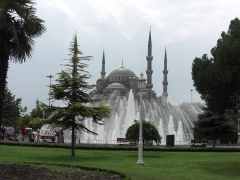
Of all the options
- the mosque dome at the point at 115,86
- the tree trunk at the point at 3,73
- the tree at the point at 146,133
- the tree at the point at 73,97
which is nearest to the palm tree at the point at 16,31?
the tree trunk at the point at 3,73

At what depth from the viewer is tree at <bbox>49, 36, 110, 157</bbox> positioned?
34281 millimetres

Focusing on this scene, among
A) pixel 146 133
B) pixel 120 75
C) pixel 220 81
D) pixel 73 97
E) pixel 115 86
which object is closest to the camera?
pixel 73 97

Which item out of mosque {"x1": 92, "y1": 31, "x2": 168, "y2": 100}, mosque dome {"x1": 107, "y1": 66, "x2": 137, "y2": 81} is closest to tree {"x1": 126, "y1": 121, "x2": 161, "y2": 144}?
mosque {"x1": 92, "y1": 31, "x2": 168, "y2": 100}

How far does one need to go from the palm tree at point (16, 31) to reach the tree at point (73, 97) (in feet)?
43.4

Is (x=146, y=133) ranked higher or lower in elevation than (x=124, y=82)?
lower

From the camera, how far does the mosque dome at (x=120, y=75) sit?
133 meters

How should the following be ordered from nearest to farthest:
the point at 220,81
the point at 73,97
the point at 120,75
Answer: the point at 73,97
the point at 220,81
the point at 120,75

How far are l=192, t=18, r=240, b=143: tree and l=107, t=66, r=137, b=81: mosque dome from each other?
226ft

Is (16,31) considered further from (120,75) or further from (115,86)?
(120,75)

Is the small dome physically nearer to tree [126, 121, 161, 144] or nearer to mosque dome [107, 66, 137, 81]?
mosque dome [107, 66, 137, 81]

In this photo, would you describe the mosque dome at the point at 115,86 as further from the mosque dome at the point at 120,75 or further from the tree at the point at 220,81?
the tree at the point at 220,81

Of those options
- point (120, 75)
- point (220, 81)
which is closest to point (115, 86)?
point (120, 75)

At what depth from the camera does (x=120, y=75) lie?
134m

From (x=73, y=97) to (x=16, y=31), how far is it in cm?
1466
